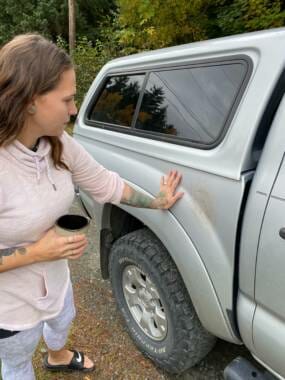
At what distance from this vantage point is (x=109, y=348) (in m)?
2.51

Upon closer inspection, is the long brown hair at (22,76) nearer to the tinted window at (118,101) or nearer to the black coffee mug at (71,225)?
the black coffee mug at (71,225)

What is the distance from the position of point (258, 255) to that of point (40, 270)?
0.89 meters

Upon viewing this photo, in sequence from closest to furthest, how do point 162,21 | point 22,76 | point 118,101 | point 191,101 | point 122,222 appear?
1. point 22,76
2. point 191,101
3. point 122,222
4. point 118,101
5. point 162,21

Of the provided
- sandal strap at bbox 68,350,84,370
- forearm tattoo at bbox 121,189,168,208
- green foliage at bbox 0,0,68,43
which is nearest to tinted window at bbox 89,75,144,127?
forearm tattoo at bbox 121,189,168,208

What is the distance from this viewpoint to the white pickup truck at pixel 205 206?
1.46 meters

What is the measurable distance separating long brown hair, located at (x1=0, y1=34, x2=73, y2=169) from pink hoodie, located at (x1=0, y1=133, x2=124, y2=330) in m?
0.10

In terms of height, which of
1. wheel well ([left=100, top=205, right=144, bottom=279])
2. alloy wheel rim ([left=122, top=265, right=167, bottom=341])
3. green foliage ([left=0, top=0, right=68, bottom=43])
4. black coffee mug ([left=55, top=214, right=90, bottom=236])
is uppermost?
green foliage ([left=0, top=0, right=68, bottom=43])

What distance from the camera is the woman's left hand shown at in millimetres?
1801

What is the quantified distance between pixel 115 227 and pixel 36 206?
1168mm

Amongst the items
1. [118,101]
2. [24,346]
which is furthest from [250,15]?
[24,346]

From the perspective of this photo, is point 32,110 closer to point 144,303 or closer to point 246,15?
point 144,303

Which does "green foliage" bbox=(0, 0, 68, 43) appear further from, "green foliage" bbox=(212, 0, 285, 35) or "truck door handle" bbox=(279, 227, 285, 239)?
"truck door handle" bbox=(279, 227, 285, 239)

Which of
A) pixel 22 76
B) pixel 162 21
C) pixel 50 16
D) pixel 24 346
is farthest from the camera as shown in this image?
pixel 50 16

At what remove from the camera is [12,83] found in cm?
121
